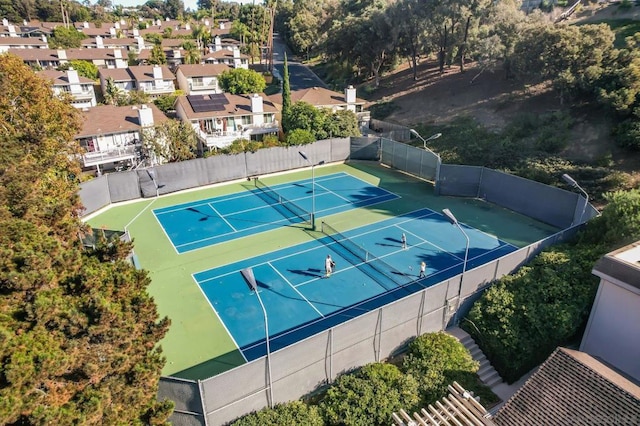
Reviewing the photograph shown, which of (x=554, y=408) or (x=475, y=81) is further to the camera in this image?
(x=475, y=81)

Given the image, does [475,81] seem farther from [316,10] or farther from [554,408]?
[316,10]

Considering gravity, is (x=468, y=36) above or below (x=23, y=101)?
above

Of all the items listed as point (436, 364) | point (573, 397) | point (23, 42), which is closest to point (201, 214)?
point (436, 364)

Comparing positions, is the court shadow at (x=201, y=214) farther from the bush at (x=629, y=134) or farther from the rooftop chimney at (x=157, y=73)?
the rooftop chimney at (x=157, y=73)

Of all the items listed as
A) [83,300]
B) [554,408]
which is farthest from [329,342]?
[83,300]

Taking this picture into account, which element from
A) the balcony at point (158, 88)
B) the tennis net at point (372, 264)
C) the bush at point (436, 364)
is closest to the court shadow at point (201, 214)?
the tennis net at point (372, 264)

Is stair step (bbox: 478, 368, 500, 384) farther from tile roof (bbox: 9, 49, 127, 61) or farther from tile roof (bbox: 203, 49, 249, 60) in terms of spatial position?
tile roof (bbox: 9, 49, 127, 61)
